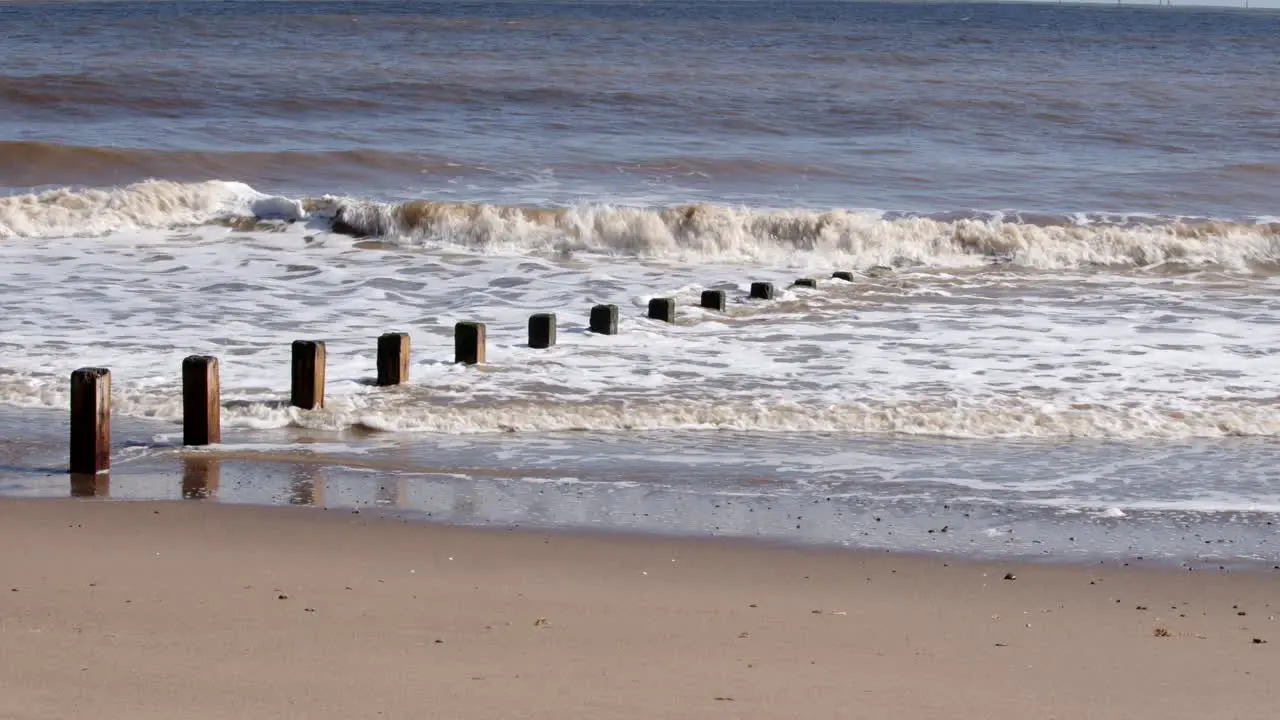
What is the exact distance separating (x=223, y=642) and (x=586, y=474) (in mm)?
2882

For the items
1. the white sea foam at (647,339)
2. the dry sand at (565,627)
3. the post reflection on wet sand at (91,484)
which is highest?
the white sea foam at (647,339)

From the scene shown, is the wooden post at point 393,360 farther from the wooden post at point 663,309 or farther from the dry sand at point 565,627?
the wooden post at point 663,309

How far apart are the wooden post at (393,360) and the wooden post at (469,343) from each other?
0.63m

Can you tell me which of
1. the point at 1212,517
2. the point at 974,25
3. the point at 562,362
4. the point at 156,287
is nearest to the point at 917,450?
the point at 1212,517

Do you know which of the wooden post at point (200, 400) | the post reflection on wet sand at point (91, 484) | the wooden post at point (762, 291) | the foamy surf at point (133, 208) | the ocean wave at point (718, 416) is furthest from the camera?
the foamy surf at point (133, 208)

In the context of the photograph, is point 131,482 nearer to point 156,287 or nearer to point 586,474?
point 586,474

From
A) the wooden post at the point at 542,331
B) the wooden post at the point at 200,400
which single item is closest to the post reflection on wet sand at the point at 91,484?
the wooden post at the point at 200,400

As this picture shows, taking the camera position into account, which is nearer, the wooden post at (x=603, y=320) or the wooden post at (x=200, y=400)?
the wooden post at (x=200, y=400)

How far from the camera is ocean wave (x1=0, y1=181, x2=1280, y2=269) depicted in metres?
17.2

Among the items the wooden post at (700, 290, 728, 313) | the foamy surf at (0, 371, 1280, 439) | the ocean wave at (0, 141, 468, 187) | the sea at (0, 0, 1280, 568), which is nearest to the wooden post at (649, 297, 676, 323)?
the sea at (0, 0, 1280, 568)

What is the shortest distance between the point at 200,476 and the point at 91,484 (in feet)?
1.57

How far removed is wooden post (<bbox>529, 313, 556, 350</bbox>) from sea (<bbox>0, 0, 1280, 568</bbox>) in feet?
0.47

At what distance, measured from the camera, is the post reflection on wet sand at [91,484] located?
6871 mm

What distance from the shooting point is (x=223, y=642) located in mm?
4836
